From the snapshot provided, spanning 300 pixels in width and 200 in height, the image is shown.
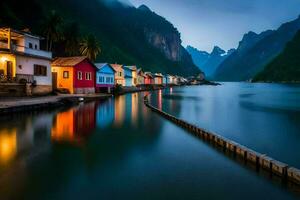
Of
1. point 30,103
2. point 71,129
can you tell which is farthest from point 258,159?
point 30,103

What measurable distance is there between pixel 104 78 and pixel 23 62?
32.3 m

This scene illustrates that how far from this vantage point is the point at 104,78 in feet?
244

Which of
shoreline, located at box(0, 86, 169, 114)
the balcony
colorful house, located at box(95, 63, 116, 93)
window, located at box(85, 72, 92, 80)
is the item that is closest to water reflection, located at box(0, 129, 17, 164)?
shoreline, located at box(0, 86, 169, 114)

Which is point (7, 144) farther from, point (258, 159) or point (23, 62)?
point (23, 62)

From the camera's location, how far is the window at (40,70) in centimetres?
4580

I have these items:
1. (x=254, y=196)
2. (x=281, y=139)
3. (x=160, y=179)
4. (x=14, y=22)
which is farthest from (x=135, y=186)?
(x=14, y=22)

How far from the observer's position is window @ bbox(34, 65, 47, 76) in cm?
4580

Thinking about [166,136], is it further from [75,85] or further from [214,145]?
[75,85]

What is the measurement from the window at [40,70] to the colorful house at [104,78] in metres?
21.1

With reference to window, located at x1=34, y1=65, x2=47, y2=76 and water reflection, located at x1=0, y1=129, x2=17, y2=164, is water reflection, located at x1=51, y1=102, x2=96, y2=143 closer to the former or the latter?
water reflection, located at x1=0, y1=129, x2=17, y2=164

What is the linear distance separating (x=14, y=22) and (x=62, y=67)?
35.8 m

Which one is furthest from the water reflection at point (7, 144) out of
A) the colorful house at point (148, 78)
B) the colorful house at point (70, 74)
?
the colorful house at point (148, 78)

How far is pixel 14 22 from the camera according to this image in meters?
80.5

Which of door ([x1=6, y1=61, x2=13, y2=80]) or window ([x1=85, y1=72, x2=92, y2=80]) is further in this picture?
window ([x1=85, y1=72, x2=92, y2=80])
